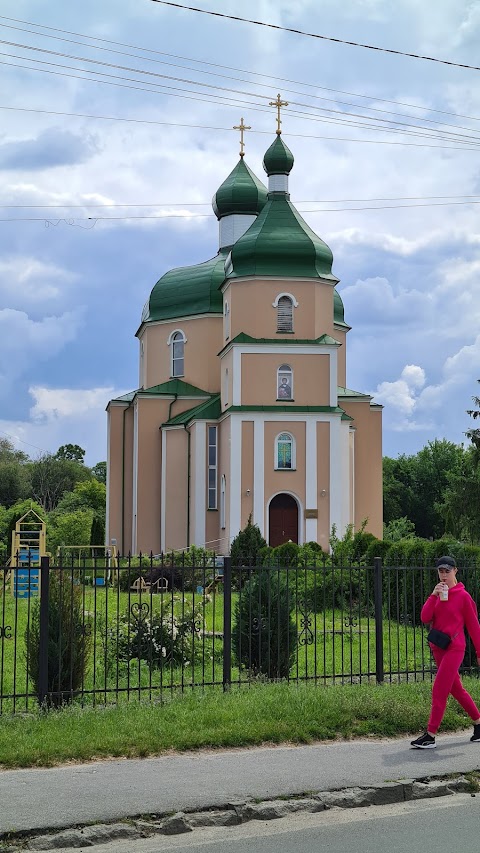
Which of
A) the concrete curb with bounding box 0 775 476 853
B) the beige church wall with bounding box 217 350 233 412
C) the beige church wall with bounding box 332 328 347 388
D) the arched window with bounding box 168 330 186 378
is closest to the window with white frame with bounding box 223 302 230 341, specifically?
the beige church wall with bounding box 217 350 233 412

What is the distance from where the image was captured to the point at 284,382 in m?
33.7

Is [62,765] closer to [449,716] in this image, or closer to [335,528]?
[449,716]

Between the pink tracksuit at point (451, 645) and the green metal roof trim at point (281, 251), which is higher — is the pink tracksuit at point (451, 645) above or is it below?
below

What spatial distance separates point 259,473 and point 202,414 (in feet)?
12.9

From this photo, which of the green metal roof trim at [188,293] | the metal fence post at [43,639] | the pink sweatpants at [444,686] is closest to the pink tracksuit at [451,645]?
the pink sweatpants at [444,686]

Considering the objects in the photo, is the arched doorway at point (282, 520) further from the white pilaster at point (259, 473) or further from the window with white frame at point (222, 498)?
the window with white frame at point (222, 498)

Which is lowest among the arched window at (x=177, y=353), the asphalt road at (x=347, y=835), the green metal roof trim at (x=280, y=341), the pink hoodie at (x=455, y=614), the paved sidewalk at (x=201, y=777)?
the asphalt road at (x=347, y=835)

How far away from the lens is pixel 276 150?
119 feet

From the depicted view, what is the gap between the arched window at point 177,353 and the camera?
40000mm

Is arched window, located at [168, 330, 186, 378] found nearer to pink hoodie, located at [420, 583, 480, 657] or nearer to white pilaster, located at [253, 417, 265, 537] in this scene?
white pilaster, located at [253, 417, 265, 537]

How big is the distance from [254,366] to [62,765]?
2559cm

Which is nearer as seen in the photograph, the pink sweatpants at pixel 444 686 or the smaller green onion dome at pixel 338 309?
the pink sweatpants at pixel 444 686

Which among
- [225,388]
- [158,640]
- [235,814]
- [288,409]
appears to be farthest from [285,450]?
[235,814]

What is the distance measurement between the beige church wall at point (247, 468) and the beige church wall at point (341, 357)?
8893 mm
